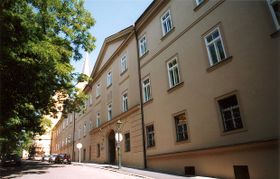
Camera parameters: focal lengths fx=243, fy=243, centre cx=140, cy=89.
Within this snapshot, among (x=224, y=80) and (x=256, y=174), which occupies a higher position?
(x=224, y=80)

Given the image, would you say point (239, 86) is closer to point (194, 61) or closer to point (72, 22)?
point (194, 61)

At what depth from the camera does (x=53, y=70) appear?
1353 centimetres

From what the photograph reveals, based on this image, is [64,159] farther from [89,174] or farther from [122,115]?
[89,174]

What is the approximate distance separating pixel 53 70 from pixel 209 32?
8630 mm

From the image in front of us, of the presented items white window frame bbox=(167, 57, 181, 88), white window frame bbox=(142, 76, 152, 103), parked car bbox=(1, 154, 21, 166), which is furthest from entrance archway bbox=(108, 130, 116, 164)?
white window frame bbox=(167, 57, 181, 88)

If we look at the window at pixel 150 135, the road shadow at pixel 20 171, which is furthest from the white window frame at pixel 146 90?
the road shadow at pixel 20 171

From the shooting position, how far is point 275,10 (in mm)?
9281

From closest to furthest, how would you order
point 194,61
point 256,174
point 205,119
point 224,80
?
point 256,174 → point 224,80 → point 205,119 → point 194,61

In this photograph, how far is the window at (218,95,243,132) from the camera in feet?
33.8

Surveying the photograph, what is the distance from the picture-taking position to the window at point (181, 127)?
13.3m

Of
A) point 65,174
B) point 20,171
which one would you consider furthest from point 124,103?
point 20,171

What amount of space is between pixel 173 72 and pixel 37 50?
25.3 ft

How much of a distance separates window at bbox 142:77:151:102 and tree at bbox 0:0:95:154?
4.73 meters

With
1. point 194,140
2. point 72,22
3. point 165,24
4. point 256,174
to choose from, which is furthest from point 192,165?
point 72,22
